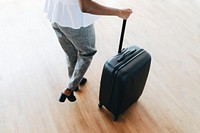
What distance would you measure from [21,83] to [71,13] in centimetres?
93

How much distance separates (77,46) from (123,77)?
1.10 feet

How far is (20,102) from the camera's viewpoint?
1.75 meters

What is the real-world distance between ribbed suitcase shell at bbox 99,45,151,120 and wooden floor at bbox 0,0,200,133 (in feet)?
0.71

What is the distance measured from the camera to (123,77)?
1.35 m

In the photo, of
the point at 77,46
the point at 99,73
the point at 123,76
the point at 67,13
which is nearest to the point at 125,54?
the point at 123,76

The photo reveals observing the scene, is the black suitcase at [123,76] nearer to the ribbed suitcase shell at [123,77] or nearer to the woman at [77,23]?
the ribbed suitcase shell at [123,77]

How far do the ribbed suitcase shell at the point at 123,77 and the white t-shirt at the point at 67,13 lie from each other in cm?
30

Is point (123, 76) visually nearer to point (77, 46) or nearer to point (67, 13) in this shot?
point (77, 46)

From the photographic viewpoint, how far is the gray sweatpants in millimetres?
1334

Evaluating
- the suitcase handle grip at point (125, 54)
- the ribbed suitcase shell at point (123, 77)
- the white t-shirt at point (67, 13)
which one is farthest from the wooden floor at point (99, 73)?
the white t-shirt at point (67, 13)

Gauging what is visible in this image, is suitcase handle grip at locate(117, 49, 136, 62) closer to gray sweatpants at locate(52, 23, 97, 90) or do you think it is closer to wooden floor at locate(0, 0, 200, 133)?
gray sweatpants at locate(52, 23, 97, 90)

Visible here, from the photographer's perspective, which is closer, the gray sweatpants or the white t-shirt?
the white t-shirt

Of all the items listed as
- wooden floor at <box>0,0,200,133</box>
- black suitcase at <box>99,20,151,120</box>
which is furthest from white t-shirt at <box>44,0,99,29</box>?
wooden floor at <box>0,0,200,133</box>

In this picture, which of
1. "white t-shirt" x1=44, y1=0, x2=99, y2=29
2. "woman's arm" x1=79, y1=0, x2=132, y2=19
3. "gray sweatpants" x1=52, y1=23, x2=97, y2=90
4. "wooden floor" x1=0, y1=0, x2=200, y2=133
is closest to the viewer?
"woman's arm" x1=79, y1=0, x2=132, y2=19
